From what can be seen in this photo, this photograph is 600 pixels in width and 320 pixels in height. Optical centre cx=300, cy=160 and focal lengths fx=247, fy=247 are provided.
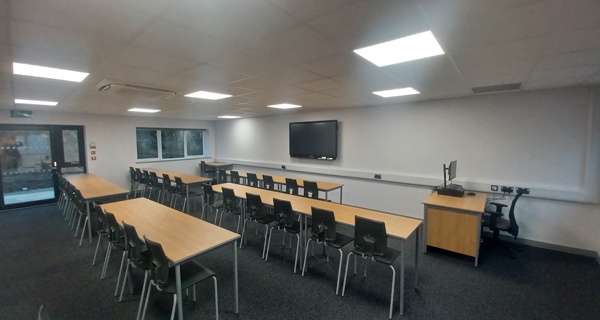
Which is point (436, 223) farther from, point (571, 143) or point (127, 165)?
point (127, 165)

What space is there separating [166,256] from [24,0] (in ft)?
6.05

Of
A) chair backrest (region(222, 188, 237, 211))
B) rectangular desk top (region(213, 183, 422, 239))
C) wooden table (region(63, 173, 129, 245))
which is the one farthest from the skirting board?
wooden table (region(63, 173, 129, 245))

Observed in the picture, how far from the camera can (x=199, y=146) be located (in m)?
9.70

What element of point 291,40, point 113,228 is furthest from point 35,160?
point 291,40

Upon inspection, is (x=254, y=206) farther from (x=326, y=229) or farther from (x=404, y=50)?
Result: (x=404, y=50)

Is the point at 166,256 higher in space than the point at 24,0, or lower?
lower

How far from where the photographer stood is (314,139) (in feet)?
21.8

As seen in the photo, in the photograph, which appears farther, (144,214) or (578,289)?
(144,214)

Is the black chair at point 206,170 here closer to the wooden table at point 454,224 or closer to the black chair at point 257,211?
the black chair at point 257,211

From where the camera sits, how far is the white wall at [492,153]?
3.59 m

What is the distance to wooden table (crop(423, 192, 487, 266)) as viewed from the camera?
3355mm

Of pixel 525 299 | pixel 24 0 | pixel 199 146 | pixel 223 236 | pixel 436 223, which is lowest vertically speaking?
pixel 525 299

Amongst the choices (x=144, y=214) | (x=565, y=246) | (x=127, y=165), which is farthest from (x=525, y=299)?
(x=127, y=165)

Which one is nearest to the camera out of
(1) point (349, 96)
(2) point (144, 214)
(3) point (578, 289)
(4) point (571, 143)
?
(3) point (578, 289)
